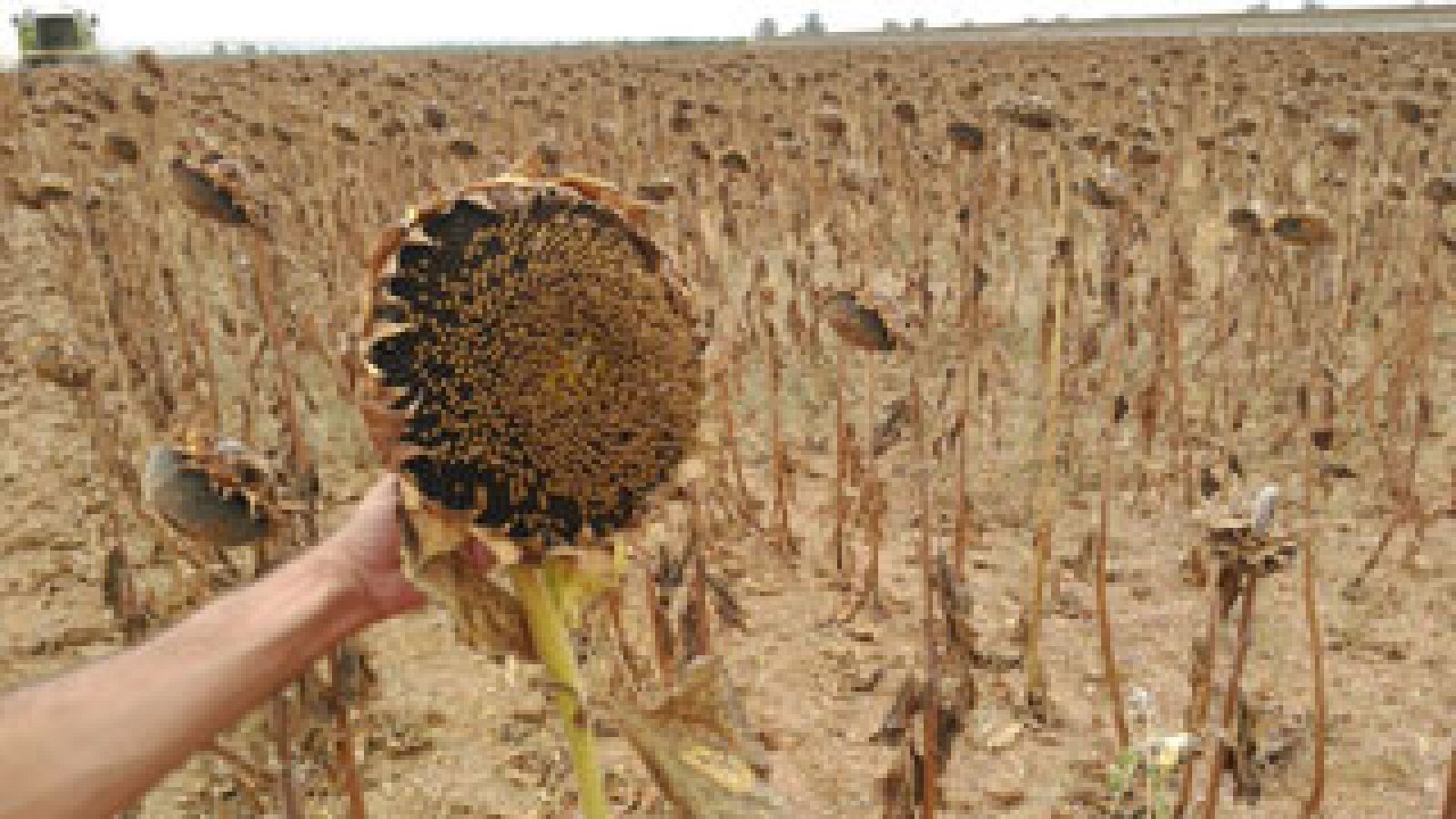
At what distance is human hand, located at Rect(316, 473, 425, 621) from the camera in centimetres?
102

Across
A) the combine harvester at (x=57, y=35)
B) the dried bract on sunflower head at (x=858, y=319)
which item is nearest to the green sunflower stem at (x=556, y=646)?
the dried bract on sunflower head at (x=858, y=319)

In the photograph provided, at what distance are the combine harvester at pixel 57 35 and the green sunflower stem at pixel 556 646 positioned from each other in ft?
119

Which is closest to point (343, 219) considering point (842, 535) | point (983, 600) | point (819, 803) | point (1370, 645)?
point (842, 535)

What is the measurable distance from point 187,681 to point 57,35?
3946 cm

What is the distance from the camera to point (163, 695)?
93 cm

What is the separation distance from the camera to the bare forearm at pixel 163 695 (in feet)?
2.89

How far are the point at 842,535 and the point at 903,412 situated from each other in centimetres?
105

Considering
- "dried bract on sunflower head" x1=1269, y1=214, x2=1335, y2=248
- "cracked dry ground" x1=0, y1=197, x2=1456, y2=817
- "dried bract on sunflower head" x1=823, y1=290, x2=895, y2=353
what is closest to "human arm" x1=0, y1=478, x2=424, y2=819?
"dried bract on sunflower head" x1=823, y1=290, x2=895, y2=353

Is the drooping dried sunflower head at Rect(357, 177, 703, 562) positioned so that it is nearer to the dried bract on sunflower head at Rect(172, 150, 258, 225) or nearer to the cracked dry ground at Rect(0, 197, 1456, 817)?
the dried bract on sunflower head at Rect(172, 150, 258, 225)

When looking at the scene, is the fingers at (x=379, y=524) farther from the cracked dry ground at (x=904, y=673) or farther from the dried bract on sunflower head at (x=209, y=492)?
the cracked dry ground at (x=904, y=673)

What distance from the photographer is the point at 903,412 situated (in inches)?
101

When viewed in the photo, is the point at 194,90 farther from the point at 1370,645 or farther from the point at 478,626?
the point at 478,626

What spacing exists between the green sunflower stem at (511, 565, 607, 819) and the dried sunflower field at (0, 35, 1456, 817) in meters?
0.02

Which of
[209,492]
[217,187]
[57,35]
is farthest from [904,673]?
[57,35]
